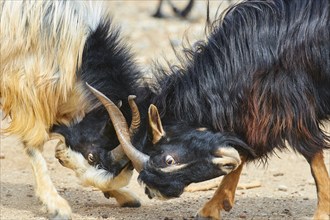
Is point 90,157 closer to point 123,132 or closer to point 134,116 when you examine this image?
point 123,132

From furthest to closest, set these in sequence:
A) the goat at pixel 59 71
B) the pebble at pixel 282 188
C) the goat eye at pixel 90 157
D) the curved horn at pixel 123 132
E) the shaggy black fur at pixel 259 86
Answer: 1. the pebble at pixel 282 188
2. the goat at pixel 59 71
3. the goat eye at pixel 90 157
4. the curved horn at pixel 123 132
5. the shaggy black fur at pixel 259 86

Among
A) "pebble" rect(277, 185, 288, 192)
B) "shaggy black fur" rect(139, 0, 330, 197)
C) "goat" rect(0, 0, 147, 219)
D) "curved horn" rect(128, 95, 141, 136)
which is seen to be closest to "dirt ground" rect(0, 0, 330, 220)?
Answer: "pebble" rect(277, 185, 288, 192)

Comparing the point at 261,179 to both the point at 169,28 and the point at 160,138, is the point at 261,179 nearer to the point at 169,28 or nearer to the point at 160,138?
the point at 160,138

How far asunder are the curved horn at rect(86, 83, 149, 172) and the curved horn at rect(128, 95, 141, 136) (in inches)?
2.2

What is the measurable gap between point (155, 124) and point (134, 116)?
0.32m

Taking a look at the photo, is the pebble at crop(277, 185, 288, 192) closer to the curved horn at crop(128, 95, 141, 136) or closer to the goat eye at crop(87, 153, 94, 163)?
the goat eye at crop(87, 153, 94, 163)

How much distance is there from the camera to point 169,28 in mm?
19172

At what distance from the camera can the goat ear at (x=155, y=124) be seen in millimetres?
7852

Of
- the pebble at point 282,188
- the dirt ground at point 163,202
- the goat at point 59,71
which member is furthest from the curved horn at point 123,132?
the pebble at point 282,188

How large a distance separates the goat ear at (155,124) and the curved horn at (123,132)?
170 millimetres

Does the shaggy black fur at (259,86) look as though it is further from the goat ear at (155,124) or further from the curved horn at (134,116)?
the curved horn at (134,116)

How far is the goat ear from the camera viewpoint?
7.85 m

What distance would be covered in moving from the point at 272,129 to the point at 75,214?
2174 mm

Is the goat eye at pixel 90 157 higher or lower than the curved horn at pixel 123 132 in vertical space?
lower
